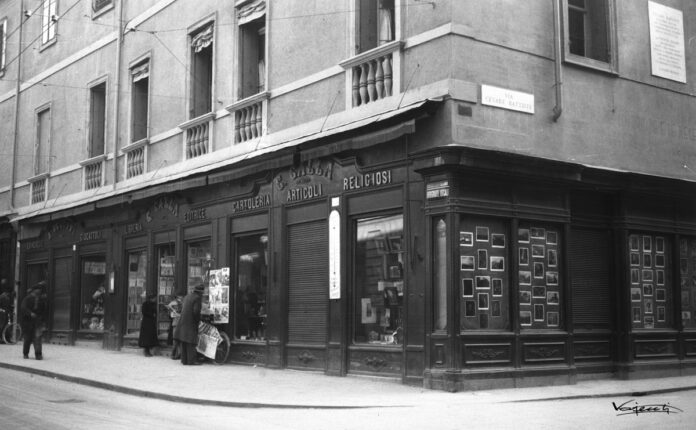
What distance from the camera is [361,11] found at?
1570cm

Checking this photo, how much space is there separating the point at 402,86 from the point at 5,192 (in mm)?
20414

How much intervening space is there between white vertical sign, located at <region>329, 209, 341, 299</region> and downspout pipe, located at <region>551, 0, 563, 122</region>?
4309 mm

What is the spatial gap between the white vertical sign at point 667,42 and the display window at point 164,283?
1193 cm

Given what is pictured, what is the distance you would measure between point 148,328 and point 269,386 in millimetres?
7403

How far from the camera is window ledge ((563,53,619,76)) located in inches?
602

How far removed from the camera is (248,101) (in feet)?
59.5

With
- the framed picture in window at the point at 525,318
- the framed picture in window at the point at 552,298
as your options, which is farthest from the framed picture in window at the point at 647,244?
the framed picture in window at the point at 525,318

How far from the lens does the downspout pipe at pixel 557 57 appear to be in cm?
1482

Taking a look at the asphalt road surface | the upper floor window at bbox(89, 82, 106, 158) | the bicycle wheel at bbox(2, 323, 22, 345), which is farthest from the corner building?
the bicycle wheel at bbox(2, 323, 22, 345)

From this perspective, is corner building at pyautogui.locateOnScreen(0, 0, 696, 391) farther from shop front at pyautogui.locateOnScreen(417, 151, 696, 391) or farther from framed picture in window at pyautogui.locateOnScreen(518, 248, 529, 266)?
framed picture in window at pyautogui.locateOnScreen(518, 248, 529, 266)

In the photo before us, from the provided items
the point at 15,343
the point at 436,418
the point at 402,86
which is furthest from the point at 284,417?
the point at 15,343

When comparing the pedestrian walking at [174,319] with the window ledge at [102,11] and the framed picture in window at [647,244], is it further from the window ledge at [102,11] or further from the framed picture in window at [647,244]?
the framed picture in window at [647,244]

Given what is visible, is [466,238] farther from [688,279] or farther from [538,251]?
[688,279]

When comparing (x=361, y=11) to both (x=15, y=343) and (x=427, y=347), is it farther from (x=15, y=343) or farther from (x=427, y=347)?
(x=15, y=343)
